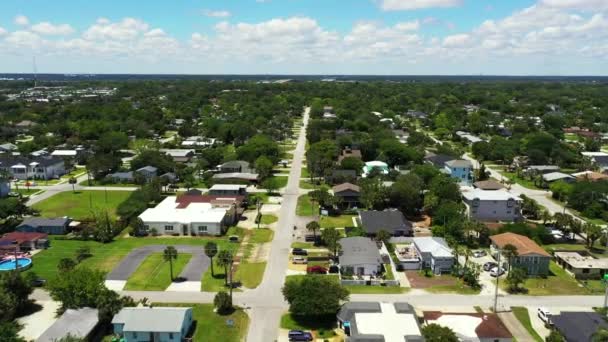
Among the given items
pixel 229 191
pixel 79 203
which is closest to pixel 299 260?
pixel 229 191

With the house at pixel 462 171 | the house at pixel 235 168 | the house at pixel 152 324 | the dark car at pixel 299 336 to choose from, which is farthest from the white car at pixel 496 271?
the house at pixel 235 168

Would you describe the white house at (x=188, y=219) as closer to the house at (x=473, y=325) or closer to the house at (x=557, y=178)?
the house at (x=473, y=325)

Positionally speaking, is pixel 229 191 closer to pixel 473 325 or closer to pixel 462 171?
pixel 462 171

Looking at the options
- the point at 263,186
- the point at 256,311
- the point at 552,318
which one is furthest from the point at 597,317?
the point at 263,186

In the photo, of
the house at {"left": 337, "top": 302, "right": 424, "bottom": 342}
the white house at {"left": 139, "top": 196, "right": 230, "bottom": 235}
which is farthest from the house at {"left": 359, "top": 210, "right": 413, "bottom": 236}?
the house at {"left": 337, "top": 302, "right": 424, "bottom": 342}

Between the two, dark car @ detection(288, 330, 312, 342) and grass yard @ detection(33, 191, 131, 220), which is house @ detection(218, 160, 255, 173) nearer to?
grass yard @ detection(33, 191, 131, 220)
